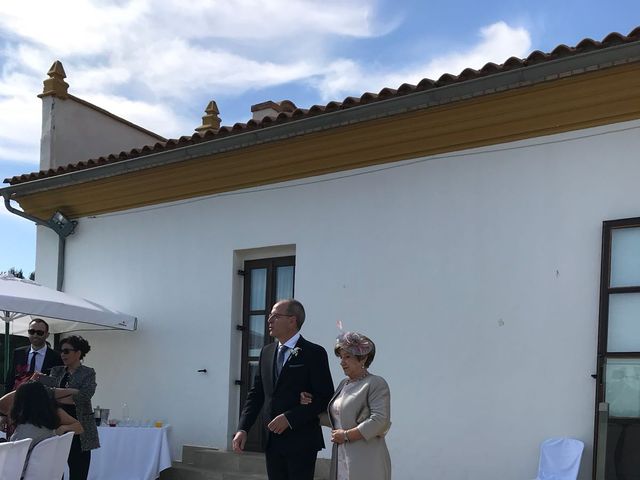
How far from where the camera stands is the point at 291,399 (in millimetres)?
5191

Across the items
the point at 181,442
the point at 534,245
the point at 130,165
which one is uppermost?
the point at 130,165

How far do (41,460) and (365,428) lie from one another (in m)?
2.47

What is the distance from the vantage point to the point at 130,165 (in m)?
9.38

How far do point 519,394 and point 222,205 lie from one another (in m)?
4.03

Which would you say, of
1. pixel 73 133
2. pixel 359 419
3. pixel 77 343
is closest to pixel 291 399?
pixel 359 419

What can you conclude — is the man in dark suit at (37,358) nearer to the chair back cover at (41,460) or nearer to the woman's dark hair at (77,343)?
the woman's dark hair at (77,343)

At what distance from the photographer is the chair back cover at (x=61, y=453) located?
231 inches

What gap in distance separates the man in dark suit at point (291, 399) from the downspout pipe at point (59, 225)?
6263mm

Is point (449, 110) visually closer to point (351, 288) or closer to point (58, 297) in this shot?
point (351, 288)

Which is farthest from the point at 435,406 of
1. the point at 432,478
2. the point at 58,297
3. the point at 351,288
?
the point at 58,297

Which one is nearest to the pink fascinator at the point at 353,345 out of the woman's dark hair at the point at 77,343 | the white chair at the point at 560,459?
the white chair at the point at 560,459

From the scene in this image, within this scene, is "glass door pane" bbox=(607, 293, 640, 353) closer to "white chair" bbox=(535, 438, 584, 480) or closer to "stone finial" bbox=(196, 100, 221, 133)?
"white chair" bbox=(535, 438, 584, 480)

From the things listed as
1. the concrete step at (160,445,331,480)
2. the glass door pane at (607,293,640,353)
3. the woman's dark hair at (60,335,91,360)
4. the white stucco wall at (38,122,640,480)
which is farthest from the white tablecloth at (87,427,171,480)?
the glass door pane at (607,293,640,353)

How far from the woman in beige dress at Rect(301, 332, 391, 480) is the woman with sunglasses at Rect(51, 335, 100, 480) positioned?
2.55m
